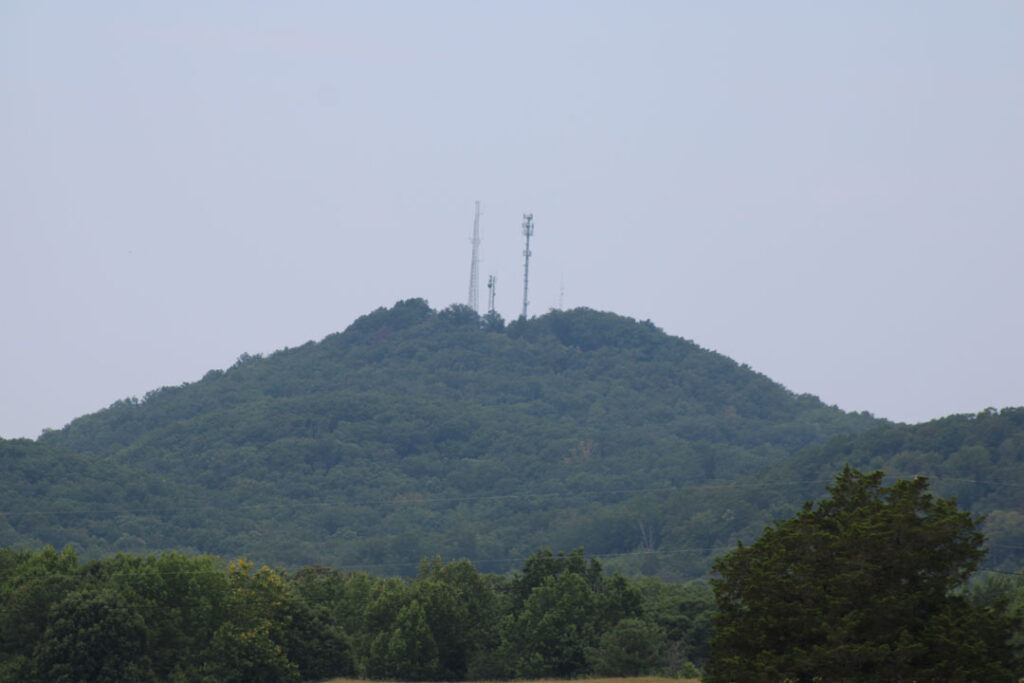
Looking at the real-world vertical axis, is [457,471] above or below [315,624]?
above

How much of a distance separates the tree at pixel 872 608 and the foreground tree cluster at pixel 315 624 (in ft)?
84.4

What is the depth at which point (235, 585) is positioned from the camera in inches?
2092

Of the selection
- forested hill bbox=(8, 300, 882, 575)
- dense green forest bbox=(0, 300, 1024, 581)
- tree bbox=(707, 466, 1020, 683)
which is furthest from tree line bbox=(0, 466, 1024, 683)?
forested hill bbox=(8, 300, 882, 575)

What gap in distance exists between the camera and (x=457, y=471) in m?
160

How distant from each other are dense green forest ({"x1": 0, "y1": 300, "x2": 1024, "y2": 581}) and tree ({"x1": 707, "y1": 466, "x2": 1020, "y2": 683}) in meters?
67.7

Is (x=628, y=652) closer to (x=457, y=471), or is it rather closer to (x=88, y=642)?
(x=88, y=642)

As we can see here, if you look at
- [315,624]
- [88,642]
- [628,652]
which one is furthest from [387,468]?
[88,642]

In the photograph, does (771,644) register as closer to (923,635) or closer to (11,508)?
(923,635)

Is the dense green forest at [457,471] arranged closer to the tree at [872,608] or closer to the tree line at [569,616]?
the tree line at [569,616]

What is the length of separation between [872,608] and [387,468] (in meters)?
135

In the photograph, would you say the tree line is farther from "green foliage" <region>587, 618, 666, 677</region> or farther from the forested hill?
the forested hill

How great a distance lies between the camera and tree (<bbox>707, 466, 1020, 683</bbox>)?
2623 centimetres

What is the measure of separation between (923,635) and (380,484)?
12879 cm

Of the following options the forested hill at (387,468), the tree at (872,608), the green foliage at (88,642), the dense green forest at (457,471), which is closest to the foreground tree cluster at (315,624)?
the green foliage at (88,642)
